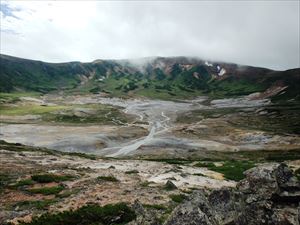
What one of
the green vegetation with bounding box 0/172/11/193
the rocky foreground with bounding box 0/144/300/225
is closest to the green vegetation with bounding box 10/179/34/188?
the rocky foreground with bounding box 0/144/300/225

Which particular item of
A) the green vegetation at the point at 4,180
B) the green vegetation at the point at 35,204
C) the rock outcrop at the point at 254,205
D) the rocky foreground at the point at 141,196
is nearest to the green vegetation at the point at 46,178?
the rocky foreground at the point at 141,196

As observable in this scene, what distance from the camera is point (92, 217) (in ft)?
99.8

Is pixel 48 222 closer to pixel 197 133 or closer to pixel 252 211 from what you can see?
pixel 252 211

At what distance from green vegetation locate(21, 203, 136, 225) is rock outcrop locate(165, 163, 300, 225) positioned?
10652mm

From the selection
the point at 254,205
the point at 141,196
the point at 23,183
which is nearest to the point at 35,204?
the point at 23,183

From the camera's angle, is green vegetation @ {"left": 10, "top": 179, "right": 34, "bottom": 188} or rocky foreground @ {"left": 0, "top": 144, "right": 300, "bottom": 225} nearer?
rocky foreground @ {"left": 0, "top": 144, "right": 300, "bottom": 225}

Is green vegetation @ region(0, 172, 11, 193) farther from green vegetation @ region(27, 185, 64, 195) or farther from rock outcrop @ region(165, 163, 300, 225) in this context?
rock outcrop @ region(165, 163, 300, 225)

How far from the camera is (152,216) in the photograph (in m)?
22.5

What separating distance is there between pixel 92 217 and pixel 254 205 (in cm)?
1521

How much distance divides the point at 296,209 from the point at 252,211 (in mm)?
2267

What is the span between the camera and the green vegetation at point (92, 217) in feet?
95.6

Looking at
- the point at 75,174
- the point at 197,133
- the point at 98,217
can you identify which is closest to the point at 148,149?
the point at 197,133

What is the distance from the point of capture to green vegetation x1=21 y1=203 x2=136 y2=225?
95.6ft

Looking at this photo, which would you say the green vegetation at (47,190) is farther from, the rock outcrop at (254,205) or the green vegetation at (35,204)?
the rock outcrop at (254,205)
